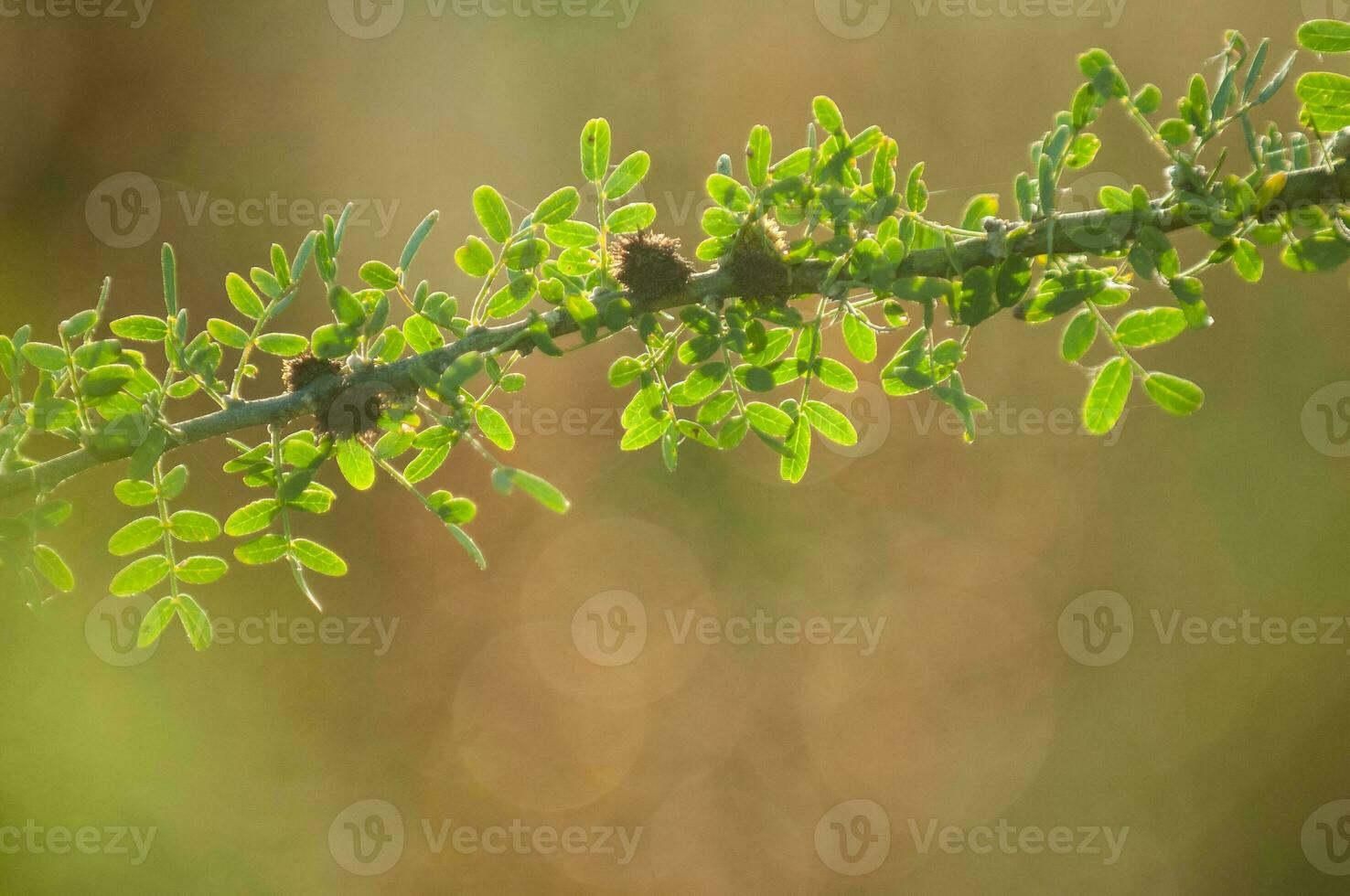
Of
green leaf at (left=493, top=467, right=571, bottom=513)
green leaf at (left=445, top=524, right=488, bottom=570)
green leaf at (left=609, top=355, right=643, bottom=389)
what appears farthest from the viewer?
green leaf at (left=609, top=355, right=643, bottom=389)

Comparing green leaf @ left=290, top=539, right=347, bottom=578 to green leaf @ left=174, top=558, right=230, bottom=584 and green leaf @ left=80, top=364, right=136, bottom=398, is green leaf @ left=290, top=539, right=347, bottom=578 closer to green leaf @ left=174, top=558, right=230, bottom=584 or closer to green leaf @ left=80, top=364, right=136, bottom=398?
green leaf @ left=174, top=558, right=230, bottom=584

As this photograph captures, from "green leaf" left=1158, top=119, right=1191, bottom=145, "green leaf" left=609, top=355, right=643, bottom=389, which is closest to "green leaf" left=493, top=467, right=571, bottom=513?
"green leaf" left=609, top=355, right=643, bottom=389

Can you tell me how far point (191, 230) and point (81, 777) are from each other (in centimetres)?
155

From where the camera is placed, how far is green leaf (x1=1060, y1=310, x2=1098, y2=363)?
→ 0.76 meters

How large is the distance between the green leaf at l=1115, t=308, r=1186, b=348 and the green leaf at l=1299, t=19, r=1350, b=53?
8.6 inches

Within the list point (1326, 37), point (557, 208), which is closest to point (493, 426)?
point (557, 208)

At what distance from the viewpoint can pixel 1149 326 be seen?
0.79 metres

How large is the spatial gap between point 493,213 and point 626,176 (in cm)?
12

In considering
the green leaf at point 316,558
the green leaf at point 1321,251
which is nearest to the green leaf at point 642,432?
the green leaf at point 316,558

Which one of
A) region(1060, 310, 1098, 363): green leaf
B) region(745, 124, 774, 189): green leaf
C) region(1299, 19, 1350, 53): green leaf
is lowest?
region(1060, 310, 1098, 363): green leaf

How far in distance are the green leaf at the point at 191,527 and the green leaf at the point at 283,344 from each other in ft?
0.51

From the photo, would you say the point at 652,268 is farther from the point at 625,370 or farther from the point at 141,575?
the point at 141,575

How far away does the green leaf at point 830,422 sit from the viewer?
0.90 meters

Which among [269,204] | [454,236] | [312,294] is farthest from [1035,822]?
[269,204]
